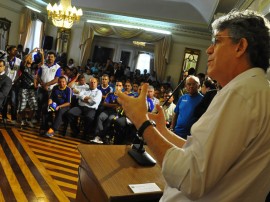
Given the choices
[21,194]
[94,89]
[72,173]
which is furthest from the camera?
[94,89]

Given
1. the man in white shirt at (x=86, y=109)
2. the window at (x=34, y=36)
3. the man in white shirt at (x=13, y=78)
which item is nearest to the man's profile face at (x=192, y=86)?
the man in white shirt at (x=86, y=109)

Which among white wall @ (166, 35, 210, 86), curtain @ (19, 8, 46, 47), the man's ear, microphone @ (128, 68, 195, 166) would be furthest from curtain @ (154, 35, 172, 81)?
the man's ear

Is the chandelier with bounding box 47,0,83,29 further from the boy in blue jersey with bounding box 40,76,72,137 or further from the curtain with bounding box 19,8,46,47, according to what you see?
the curtain with bounding box 19,8,46,47

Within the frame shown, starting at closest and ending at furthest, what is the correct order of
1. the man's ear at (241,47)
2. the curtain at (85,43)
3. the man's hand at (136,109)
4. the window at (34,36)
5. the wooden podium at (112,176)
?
the man's ear at (241,47), the man's hand at (136,109), the wooden podium at (112,176), the window at (34,36), the curtain at (85,43)

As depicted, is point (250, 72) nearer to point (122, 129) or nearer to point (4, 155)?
point (4, 155)

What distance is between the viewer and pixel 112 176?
115 centimetres

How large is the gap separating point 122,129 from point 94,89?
3.40 feet

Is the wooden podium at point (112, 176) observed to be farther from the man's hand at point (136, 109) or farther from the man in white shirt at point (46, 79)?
the man in white shirt at point (46, 79)

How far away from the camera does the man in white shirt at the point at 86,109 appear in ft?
15.6

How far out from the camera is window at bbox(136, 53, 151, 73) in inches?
453

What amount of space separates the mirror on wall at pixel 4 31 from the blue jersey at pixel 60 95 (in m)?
5.56

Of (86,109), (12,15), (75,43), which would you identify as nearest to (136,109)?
(86,109)

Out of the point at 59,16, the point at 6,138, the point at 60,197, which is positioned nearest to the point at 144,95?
the point at 60,197

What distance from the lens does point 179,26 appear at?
9922mm
